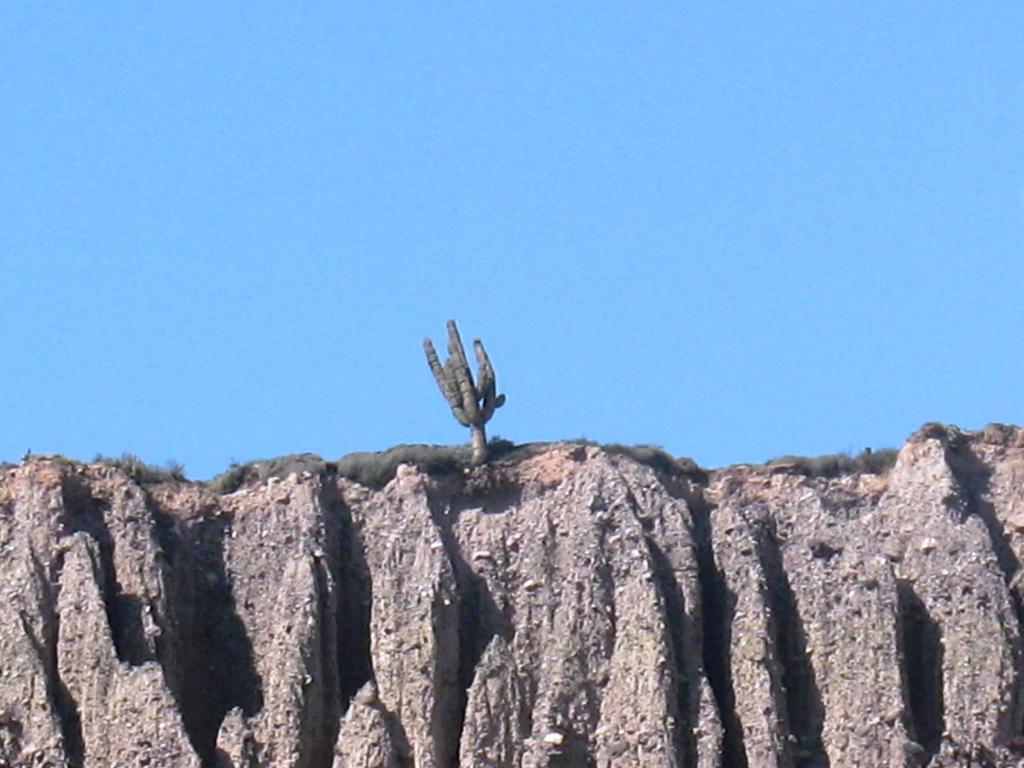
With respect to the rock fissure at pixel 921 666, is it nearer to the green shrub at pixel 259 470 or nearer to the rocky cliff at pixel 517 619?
the rocky cliff at pixel 517 619

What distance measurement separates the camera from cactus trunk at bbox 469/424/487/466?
205 feet

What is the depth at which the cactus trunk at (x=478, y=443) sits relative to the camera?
62.4 meters

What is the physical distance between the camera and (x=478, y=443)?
62562 millimetres

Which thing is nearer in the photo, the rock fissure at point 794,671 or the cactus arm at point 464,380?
the rock fissure at point 794,671

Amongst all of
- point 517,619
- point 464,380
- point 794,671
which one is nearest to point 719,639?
point 794,671

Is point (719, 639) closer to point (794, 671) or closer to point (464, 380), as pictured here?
point (794, 671)

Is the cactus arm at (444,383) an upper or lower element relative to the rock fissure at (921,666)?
upper

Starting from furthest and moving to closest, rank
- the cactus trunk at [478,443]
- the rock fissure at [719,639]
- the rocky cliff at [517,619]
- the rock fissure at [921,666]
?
the cactus trunk at [478,443], the rock fissure at [921,666], the rock fissure at [719,639], the rocky cliff at [517,619]

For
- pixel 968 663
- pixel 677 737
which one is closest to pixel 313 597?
pixel 677 737

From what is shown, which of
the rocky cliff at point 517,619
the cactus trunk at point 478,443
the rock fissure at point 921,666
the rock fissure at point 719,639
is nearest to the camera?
the rocky cliff at point 517,619

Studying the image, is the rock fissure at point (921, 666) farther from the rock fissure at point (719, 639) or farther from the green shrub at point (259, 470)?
the green shrub at point (259, 470)

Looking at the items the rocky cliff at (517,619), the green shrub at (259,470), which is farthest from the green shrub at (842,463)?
the green shrub at (259,470)

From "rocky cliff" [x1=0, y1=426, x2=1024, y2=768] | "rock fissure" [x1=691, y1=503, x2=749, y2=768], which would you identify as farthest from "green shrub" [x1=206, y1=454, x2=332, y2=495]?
"rock fissure" [x1=691, y1=503, x2=749, y2=768]

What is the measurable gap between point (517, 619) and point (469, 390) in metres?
4.01
